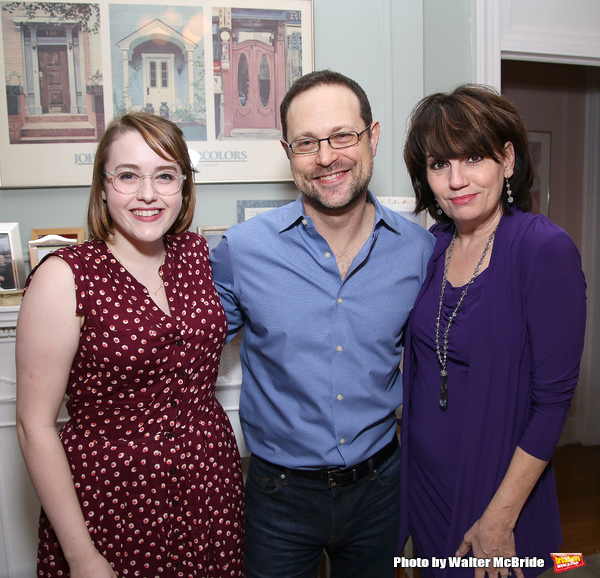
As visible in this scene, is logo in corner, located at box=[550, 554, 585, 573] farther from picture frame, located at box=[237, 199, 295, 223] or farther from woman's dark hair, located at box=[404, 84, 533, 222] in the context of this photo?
picture frame, located at box=[237, 199, 295, 223]

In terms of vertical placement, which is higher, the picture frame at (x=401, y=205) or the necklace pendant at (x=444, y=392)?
the picture frame at (x=401, y=205)

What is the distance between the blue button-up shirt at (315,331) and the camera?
1384mm

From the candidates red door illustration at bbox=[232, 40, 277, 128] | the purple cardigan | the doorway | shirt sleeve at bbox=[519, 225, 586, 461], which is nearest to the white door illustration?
red door illustration at bbox=[232, 40, 277, 128]

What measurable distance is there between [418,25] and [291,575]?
228cm

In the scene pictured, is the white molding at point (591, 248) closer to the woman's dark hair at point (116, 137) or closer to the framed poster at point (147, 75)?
the framed poster at point (147, 75)

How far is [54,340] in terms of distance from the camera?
111 cm

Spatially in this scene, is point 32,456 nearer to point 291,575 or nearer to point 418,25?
point 291,575

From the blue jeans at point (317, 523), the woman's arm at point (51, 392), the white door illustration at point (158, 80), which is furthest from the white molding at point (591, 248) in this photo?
the woman's arm at point (51, 392)

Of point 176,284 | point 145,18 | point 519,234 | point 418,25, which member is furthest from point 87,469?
point 418,25

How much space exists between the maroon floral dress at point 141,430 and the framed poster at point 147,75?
100 cm

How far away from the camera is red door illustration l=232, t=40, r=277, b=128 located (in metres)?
2.09

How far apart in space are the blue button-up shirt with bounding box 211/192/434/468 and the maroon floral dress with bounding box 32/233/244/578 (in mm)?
180

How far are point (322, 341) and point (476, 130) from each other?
0.69m

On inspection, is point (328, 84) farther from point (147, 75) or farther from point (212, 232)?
point (147, 75)
